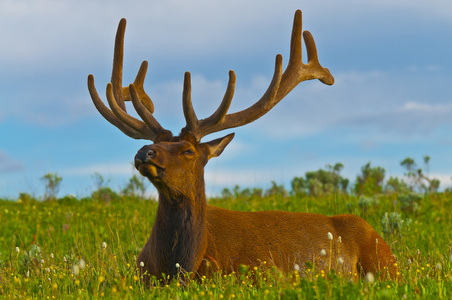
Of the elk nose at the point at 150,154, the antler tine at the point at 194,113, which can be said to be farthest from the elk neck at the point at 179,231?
the antler tine at the point at 194,113

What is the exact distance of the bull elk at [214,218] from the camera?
218 inches

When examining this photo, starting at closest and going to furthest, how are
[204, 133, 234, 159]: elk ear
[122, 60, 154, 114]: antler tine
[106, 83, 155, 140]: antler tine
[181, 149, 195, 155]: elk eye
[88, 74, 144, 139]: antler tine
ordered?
[181, 149, 195, 155]: elk eye < [204, 133, 234, 159]: elk ear < [106, 83, 155, 140]: antler tine < [88, 74, 144, 139]: antler tine < [122, 60, 154, 114]: antler tine

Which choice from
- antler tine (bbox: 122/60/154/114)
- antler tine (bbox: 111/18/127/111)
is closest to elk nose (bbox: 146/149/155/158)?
antler tine (bbox: 111/18/127/111)

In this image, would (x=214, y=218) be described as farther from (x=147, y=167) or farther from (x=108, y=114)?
(x=108, y=114)

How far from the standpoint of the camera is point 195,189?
565 cm

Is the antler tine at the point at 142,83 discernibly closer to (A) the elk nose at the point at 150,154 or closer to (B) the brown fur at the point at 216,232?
(B) the brown fur at the point at 216,232

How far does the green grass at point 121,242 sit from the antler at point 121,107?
63.1 inches

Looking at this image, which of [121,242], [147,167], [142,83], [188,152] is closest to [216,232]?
[188,152]

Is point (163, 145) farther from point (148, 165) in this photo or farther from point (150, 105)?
point (150, 105)

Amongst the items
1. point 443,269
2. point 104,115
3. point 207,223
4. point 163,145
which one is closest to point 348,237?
point 443,269

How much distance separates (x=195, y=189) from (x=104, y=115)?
2.33m

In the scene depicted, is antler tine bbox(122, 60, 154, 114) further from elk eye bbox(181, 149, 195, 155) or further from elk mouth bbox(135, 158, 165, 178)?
elk mouth bbox(135, 158, 165, 178)

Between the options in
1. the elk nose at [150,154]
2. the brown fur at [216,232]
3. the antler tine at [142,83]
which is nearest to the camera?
the elk nose at [150,154]

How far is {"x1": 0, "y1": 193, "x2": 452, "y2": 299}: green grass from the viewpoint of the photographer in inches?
213
